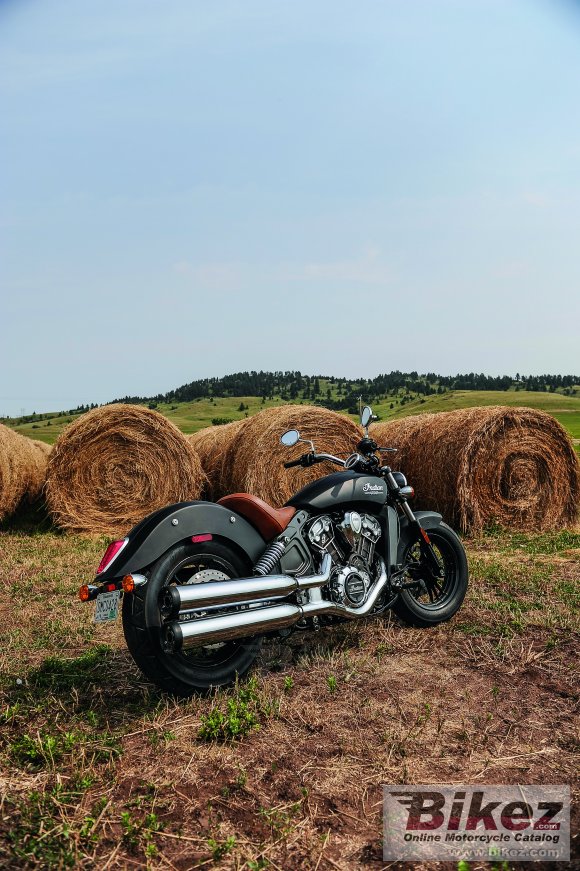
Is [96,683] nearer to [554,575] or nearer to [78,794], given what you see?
[78,794]

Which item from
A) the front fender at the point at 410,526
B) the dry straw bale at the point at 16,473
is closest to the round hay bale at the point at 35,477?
the dry straw bale at the point at 16,473

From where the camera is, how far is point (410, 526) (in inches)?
199

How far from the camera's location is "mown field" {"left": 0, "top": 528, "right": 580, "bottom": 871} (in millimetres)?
2609

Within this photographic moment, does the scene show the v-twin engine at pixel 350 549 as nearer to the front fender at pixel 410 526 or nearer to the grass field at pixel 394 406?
the front fender at pixel 410 526

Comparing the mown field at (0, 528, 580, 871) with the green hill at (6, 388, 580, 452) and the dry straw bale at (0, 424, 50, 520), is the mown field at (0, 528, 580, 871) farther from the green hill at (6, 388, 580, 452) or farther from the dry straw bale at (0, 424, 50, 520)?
the green hill at (6, 388, 580, 452)

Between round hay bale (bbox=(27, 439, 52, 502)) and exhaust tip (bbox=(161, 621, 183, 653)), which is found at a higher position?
round hay bale (bbox=(27, 439, 52, 502))

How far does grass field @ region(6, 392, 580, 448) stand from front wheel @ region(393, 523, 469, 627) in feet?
98.0

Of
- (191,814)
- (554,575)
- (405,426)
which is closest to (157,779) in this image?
(191,814)

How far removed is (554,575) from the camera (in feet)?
22.4

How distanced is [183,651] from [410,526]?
1953 millimetres

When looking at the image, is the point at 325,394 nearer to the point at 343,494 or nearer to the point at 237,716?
the point at 343,494

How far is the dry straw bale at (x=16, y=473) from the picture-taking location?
1070cm
